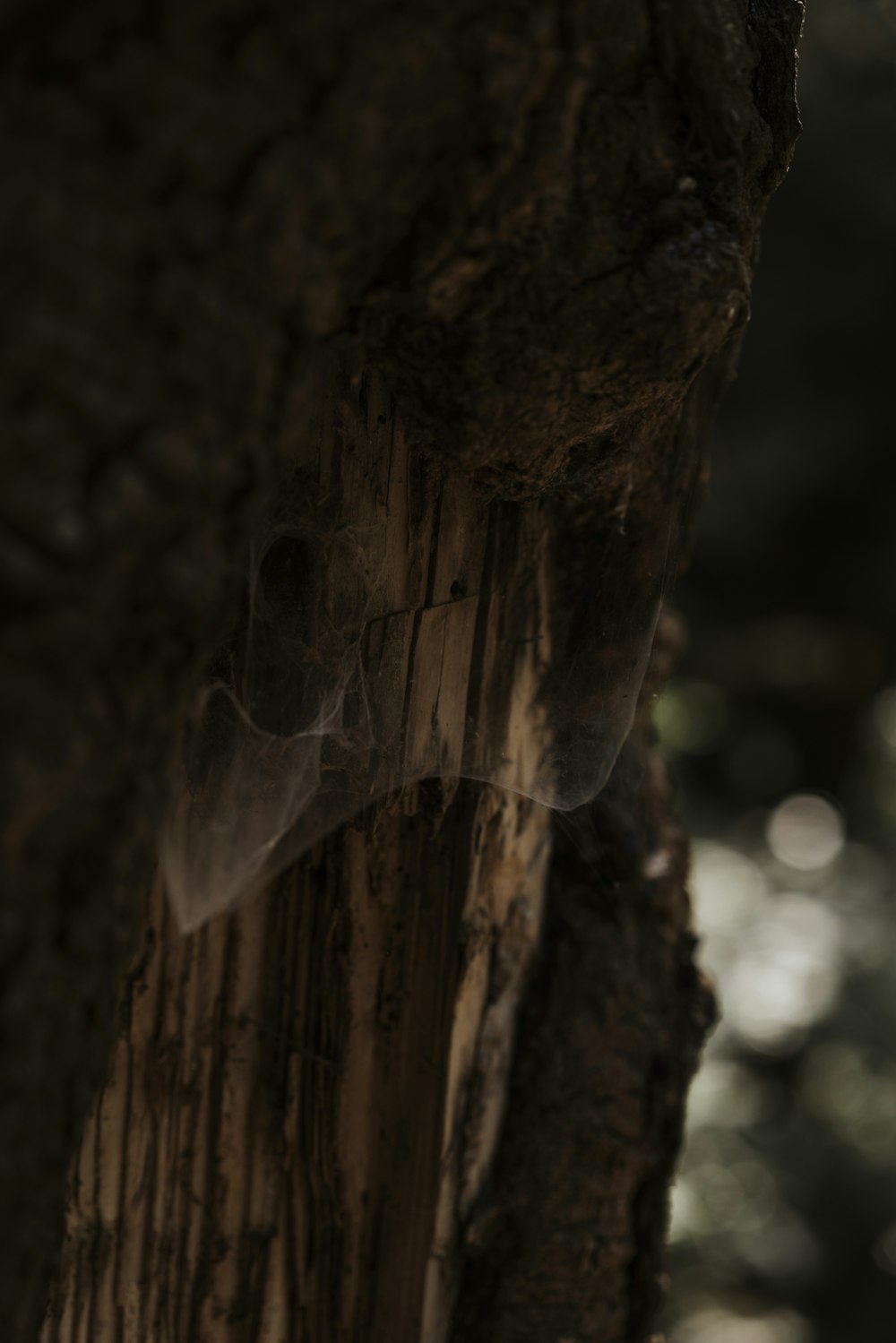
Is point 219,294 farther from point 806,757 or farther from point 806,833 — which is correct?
point 806,757

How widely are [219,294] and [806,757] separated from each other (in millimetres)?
4761

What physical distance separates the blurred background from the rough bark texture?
2.54 metres

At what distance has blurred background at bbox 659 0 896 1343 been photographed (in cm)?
296

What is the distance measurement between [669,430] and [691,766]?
397 centimetres

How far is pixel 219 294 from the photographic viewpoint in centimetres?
53

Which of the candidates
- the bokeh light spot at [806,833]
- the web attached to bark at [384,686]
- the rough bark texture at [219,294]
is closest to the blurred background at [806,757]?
the bokeh light spot at [806,833]

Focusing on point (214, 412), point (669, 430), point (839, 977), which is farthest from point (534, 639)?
point (839, 977)

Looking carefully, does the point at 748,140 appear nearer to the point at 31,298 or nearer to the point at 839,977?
the point at 31,298

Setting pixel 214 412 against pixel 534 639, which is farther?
pixel 534 639

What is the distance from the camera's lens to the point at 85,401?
0.50 m

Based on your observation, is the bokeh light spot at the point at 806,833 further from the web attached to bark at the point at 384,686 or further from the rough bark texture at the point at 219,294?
the rough bark texture at the point at 219,294

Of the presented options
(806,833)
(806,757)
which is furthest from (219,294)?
(806,757)

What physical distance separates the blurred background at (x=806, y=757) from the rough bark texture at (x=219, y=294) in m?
2.54

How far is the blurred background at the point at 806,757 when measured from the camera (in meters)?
2.96
